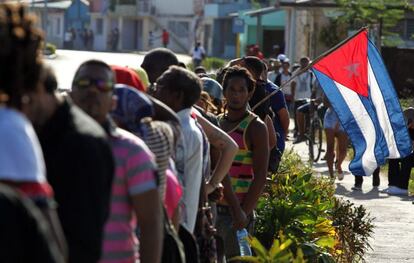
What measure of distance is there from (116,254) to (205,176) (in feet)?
8.57

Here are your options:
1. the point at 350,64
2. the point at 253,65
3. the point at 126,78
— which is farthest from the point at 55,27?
the point at 126,78

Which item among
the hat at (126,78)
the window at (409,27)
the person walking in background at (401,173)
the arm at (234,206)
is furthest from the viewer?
the window at (409,27)

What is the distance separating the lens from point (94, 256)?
14.1 feet

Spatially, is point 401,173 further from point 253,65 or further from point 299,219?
point 299,219

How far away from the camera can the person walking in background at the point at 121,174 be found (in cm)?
495

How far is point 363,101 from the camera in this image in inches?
521

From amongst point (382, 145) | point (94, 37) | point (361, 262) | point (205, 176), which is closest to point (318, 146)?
point (382, 145)

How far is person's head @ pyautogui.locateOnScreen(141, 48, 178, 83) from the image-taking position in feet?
26.0

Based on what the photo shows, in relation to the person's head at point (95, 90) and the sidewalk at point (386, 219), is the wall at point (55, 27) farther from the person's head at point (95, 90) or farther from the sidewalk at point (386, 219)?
the person's head at point (95, 90)

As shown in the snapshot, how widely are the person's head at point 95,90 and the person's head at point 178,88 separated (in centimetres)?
154

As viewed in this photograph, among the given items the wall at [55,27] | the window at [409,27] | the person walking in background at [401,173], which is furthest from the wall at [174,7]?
the person walking in background at [401,173]

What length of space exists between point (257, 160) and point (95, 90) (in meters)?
3.82

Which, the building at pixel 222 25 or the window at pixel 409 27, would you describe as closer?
the window at pixel 409 27

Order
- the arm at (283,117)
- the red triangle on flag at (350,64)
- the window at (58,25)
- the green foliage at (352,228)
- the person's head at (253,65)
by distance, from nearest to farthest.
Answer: the person's head at (253,65)
the green foliage at (352,228)
the arm at (283,117)
the red triangle on flag at (350,64)
the window at (58,25)
